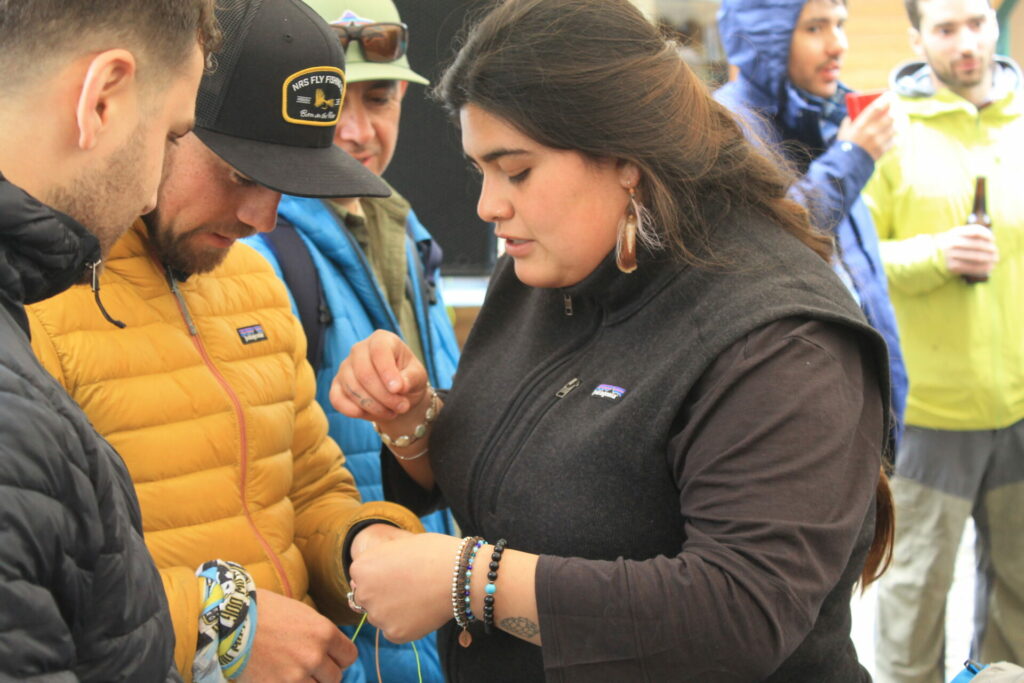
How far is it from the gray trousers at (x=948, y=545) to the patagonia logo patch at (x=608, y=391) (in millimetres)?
2328

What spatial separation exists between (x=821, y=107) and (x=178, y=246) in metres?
2.34

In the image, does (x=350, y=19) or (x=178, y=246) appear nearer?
(x=178, y=246)

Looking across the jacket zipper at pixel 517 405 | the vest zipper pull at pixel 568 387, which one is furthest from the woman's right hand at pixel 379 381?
the vest zipper pull at pixel 568 387

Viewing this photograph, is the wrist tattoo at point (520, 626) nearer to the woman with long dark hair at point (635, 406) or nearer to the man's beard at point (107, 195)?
the woman with long dark hair at point (635, 406)

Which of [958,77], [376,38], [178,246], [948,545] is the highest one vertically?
[376,38]

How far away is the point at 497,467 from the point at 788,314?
1.79 ft

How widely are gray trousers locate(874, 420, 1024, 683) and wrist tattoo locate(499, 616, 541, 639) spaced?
→ 251cm

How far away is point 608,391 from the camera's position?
1622mm

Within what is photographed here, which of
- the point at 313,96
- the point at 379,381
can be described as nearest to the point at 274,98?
the point at 313,96

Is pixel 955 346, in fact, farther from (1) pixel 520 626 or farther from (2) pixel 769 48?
(1) pixel 520 626

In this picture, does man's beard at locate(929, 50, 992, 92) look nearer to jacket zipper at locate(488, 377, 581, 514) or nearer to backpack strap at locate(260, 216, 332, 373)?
backpack strap at locate(260, 216, 332, 373)

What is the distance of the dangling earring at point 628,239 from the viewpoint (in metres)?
1.66

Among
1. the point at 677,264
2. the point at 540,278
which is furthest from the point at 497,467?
the point at 677,264

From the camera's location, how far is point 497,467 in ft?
5.65
